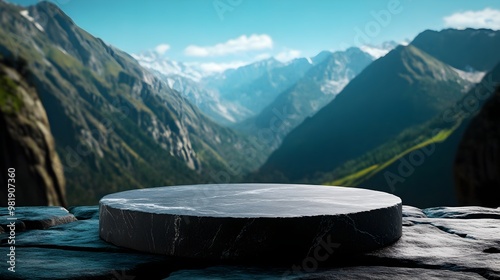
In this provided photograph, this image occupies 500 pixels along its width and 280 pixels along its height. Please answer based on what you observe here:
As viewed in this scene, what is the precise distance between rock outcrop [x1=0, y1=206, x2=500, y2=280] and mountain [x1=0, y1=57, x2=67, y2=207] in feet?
174

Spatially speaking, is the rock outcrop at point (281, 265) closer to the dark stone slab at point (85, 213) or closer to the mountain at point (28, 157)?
the dark stone slab at point (85, 213)

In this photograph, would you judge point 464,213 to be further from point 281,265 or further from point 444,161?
point 444,161

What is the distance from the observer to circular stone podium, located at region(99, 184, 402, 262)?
4.18 metres

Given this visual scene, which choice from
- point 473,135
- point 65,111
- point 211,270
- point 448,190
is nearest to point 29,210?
point 211,270

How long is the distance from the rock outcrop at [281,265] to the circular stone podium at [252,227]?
108 millimetres

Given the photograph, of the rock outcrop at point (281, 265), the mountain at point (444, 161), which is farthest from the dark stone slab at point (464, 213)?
the mountain at point (444, 161)

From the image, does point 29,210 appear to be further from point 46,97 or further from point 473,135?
point 46,97

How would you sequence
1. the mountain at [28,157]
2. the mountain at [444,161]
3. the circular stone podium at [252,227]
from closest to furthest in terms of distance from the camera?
the circular stone podium at [252,227], the mountain at [444,161], the mountain at [28,157]

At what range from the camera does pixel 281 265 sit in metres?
4.09

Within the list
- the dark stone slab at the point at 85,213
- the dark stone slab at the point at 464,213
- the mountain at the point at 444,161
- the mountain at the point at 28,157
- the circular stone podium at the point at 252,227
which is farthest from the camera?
the mountain at the point at 28,157

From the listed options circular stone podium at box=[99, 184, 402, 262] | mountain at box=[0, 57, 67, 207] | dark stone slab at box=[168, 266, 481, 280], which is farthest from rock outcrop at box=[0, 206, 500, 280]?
mountain at box=[0, 57, 67, 207]

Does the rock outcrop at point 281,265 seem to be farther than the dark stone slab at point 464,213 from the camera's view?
No

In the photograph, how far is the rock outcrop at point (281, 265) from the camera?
382 cm

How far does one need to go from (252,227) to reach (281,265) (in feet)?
1.32
